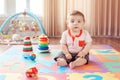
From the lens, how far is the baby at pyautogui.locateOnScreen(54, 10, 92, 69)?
1.91 m

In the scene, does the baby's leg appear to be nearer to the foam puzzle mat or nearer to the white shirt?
the foam puzzle mat

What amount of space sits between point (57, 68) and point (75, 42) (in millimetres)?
308

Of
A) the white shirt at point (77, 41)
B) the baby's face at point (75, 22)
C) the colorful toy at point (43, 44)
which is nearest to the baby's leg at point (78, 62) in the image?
the white shirt at point (77, 41)

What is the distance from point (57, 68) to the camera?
1765mm

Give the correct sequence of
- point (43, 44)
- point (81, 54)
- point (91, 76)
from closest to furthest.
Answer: point (91, 76) → point (81, 54) → point (43, 44)

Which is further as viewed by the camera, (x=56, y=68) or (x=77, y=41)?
(x=77, y=41)

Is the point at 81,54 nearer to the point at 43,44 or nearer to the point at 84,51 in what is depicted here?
the point at 84,51

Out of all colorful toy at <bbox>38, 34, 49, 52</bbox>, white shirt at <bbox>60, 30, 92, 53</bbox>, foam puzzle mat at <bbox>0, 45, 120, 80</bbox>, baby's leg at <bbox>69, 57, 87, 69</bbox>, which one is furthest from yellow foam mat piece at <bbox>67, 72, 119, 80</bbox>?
colorful toy at <bbox>38, 34, 49, 52</bbox>

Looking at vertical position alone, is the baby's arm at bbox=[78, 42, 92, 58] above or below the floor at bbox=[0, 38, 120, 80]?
above

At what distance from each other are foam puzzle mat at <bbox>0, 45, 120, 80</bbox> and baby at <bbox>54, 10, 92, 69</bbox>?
9 cm

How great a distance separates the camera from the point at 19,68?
69.9 inches

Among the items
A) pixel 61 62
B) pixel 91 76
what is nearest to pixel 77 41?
pixel 61 62

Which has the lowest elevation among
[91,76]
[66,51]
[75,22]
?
[91,76]

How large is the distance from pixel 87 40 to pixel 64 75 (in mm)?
491
